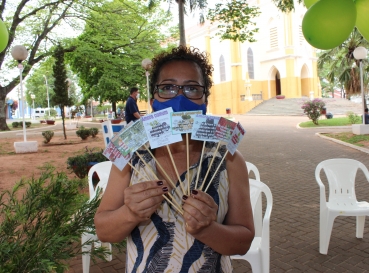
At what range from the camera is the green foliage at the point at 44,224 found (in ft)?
4.11

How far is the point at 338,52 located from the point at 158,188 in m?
24.6

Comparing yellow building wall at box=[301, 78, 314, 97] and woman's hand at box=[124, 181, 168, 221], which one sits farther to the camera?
yellow building wall at box=[301, 78, 314, 97]

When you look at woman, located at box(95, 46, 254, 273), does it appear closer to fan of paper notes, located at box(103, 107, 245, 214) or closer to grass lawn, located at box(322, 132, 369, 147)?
fan of paper notes, located at box(103, 107, 245, 214)

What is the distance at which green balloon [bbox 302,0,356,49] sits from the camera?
210 centimetres

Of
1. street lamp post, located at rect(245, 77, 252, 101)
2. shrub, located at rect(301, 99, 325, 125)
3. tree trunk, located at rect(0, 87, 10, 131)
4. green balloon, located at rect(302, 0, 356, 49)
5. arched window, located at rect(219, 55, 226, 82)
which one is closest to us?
green balloon, located at rect(302, 0, 356, 49)

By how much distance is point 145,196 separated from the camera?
117 cm

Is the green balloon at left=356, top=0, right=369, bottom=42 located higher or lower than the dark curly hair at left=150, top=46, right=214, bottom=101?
higher

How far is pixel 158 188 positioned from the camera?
117 cm

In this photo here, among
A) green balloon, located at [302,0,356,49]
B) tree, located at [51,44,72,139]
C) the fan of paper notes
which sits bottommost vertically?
the fan of paper notes

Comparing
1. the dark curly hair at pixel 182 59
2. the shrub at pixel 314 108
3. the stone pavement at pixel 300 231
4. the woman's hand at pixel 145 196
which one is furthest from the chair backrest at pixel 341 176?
→ the shrub at pixel 314 108

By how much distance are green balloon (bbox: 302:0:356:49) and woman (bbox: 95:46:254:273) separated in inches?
44.5

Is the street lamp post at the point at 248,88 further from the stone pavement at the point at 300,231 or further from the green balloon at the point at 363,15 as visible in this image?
the green balloon at the point at 363,15

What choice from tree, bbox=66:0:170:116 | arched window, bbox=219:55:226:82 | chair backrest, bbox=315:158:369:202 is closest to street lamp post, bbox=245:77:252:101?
arched window, bbox=219:55:226:82

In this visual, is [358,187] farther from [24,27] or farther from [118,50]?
[24,27]
